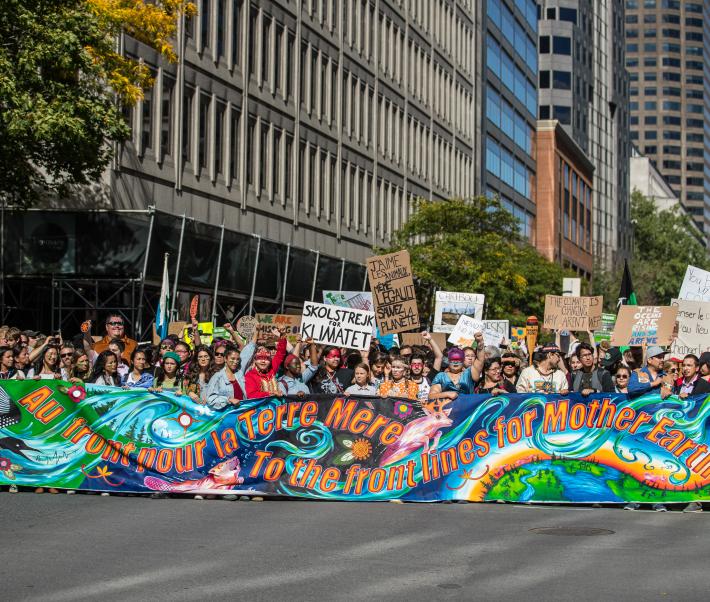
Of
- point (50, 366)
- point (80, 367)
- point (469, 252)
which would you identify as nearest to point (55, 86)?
point (80, 367)

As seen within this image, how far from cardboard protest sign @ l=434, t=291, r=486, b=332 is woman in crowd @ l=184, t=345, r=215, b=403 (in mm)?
11917

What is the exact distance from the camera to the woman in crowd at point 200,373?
1577 centimetres

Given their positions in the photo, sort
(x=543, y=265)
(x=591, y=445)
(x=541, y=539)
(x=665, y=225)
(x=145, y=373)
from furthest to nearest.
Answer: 1. (x=665, y=225)
2. (x=543, y=265)
3. (x=145, y=373)
4. (x=591, y=445)
5. (x=541, y=539)

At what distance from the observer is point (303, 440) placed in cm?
1471

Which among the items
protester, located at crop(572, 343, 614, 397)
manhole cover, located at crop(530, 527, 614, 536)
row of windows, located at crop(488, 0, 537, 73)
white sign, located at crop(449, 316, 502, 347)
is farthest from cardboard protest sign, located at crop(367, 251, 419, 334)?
row of windows, located at crop(488, 0, 537, 73)

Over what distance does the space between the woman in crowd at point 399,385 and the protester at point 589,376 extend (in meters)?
1.72

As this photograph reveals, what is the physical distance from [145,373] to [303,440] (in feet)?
7.65

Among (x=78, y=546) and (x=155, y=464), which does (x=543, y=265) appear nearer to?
(x=155, y=464)

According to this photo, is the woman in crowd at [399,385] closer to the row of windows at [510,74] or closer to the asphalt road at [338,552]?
the asphalt road at [338,552]

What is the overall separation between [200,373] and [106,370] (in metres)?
1.03

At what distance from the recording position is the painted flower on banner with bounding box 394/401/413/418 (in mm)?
14703

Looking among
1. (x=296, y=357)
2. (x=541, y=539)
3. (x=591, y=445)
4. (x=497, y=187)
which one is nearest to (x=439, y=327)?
(x=296, y=357)

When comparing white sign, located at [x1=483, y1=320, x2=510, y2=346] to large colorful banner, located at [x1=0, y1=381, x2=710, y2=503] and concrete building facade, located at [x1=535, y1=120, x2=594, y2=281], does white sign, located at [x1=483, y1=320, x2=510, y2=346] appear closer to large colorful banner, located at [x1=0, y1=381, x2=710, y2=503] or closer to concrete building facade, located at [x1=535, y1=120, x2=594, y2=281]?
large colorful banner, located at [x1=0, y1=381, x2=710, y2=503]

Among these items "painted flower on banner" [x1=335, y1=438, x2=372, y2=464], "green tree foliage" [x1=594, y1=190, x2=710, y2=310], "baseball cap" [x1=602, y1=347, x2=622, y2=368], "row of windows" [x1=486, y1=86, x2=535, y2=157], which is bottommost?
"painted flower on banner" [x1=335, y1=438, x2=372, y2=464]
